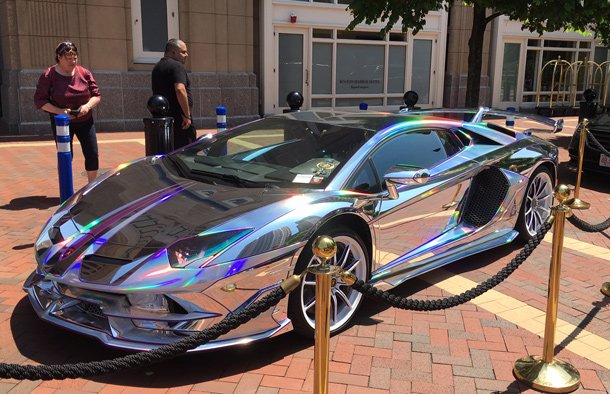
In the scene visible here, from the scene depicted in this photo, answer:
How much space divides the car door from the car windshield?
0.30 meters

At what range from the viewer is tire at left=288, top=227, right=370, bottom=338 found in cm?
325

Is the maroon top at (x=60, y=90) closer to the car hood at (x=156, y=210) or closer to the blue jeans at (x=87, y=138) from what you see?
the blue jeans at (x=87, y=138)

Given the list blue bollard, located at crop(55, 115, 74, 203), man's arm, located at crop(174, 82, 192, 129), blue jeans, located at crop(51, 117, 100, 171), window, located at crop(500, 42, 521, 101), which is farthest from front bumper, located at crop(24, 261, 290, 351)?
window, located at crop(500, 42, 521, 101)

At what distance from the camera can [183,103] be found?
20.7 feet

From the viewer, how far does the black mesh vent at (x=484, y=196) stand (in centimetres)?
461

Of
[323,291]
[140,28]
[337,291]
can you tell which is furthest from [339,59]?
[323,291]

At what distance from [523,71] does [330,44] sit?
7.67m

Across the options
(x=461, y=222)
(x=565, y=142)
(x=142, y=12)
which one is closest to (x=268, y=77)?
(x=142, y=12)

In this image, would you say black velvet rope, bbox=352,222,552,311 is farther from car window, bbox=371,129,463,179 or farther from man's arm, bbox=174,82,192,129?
man's arm, bbox=174,82,192,129

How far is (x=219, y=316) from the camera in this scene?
2951mm

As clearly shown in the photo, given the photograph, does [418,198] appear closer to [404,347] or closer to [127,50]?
[404,347]

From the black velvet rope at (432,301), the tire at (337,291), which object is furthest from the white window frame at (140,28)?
the black velvet rope at (432,301)

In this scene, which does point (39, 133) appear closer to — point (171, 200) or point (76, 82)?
point (76, 82)

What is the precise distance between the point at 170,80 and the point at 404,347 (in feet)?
13.4
